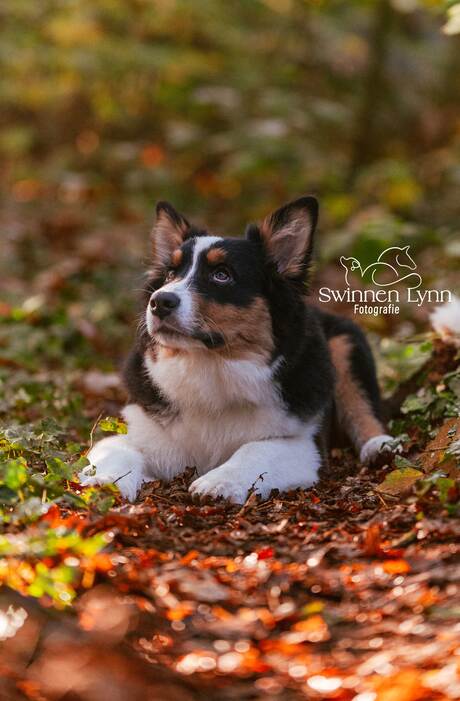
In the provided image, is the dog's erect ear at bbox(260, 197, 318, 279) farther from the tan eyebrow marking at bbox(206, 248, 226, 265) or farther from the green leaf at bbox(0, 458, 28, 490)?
the green leaf at bbox(0, 458, 28, 490)

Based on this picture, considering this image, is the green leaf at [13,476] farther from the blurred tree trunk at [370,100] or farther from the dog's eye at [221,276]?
the blurred tree trunk at [370,100]

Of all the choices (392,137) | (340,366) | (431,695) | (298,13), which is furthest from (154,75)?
(431,695)

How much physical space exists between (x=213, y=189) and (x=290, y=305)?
8.67m

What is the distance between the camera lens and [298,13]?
12.7 meters

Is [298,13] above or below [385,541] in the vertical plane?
above

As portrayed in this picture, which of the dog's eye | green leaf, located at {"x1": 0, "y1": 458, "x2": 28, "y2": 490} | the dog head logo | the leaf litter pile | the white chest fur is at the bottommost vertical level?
the leaf litter pile

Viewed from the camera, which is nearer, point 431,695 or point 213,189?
point 431,695

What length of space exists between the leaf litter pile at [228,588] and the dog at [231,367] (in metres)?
0.25

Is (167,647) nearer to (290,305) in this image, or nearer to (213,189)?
(290,305)

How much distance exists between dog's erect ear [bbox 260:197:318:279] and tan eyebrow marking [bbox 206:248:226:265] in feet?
1.20

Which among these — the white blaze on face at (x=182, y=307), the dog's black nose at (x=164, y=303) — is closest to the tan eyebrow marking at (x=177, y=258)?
the white blaze on face at (x=182, y=307)

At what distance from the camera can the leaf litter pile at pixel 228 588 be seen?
117 inches

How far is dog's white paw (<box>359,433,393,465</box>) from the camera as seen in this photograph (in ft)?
18.0

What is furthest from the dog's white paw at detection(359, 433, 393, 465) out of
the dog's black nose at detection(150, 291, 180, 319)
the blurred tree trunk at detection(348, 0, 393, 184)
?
the blurred tree trunk at detection(348, 0, 393, 184)
